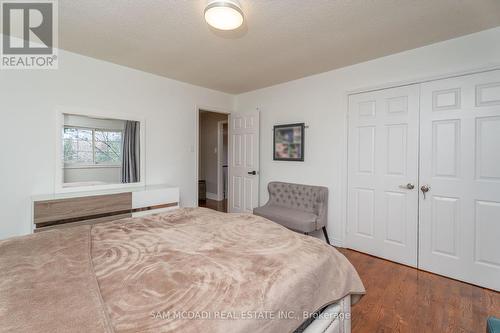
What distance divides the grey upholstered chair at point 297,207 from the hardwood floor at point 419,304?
2.48 feet

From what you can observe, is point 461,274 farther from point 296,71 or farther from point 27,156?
point 27,156

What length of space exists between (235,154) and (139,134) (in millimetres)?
1778

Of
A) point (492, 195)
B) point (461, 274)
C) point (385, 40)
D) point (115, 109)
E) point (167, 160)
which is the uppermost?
point (385, 40)

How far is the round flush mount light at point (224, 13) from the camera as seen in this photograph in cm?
171

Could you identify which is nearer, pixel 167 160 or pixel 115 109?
pixel 115 109

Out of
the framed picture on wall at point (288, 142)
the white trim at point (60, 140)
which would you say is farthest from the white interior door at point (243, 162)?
the white trim at point (60, 140)

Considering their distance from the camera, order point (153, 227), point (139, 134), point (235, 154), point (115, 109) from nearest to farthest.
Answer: point (153, 227), point (115, 109), point (139, 134), point (235, 154)

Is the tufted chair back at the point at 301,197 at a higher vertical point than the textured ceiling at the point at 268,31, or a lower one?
lower

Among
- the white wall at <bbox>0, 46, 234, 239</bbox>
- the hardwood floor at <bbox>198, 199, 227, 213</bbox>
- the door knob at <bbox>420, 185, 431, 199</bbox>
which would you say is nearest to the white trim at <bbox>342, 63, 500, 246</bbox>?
the door knob at <bbox>420, 185, 431, 199</bbox>

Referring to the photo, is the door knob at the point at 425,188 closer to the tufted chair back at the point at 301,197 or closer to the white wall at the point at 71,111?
the tufted chair back at the point at 301,197

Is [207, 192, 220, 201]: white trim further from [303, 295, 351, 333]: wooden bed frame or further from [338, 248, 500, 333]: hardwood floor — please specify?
[303, 295, 351, 333]: wooden bed frame

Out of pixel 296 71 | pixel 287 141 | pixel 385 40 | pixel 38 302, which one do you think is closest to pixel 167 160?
pixel 287 141

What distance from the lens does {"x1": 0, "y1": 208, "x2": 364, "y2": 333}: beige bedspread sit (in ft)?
2.52

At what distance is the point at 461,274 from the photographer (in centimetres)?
237
